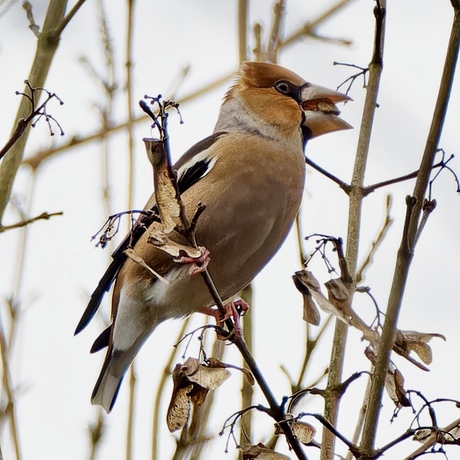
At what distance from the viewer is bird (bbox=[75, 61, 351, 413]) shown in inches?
125

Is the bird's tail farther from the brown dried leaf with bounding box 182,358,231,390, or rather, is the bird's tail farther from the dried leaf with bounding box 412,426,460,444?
the dried leaf with bounding box 412,426,460,444

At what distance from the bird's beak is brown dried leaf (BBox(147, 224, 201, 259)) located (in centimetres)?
177

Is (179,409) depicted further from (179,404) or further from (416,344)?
(416,344)

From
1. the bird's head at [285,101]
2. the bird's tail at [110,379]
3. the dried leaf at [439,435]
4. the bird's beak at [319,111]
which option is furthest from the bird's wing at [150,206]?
the dried leaf at [439,435]

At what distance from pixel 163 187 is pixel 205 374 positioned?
521 mm

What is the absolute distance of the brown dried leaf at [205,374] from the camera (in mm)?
2035

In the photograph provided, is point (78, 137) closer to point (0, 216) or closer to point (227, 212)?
point (227, 212)

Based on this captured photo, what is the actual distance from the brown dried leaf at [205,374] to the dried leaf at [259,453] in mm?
174

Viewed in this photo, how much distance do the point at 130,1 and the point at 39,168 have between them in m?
0.86

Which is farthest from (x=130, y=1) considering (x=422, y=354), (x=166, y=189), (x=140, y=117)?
(x=422, y=354)

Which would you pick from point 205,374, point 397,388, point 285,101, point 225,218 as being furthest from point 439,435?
point 285,101

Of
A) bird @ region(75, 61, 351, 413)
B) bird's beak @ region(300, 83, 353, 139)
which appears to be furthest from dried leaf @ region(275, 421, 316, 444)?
bird's beak @ region(300, 83, 353, 139)

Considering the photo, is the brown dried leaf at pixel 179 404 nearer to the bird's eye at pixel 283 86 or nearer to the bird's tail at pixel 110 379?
the bird's tail at pixel 110 379

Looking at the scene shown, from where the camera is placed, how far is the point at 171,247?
188 cm
